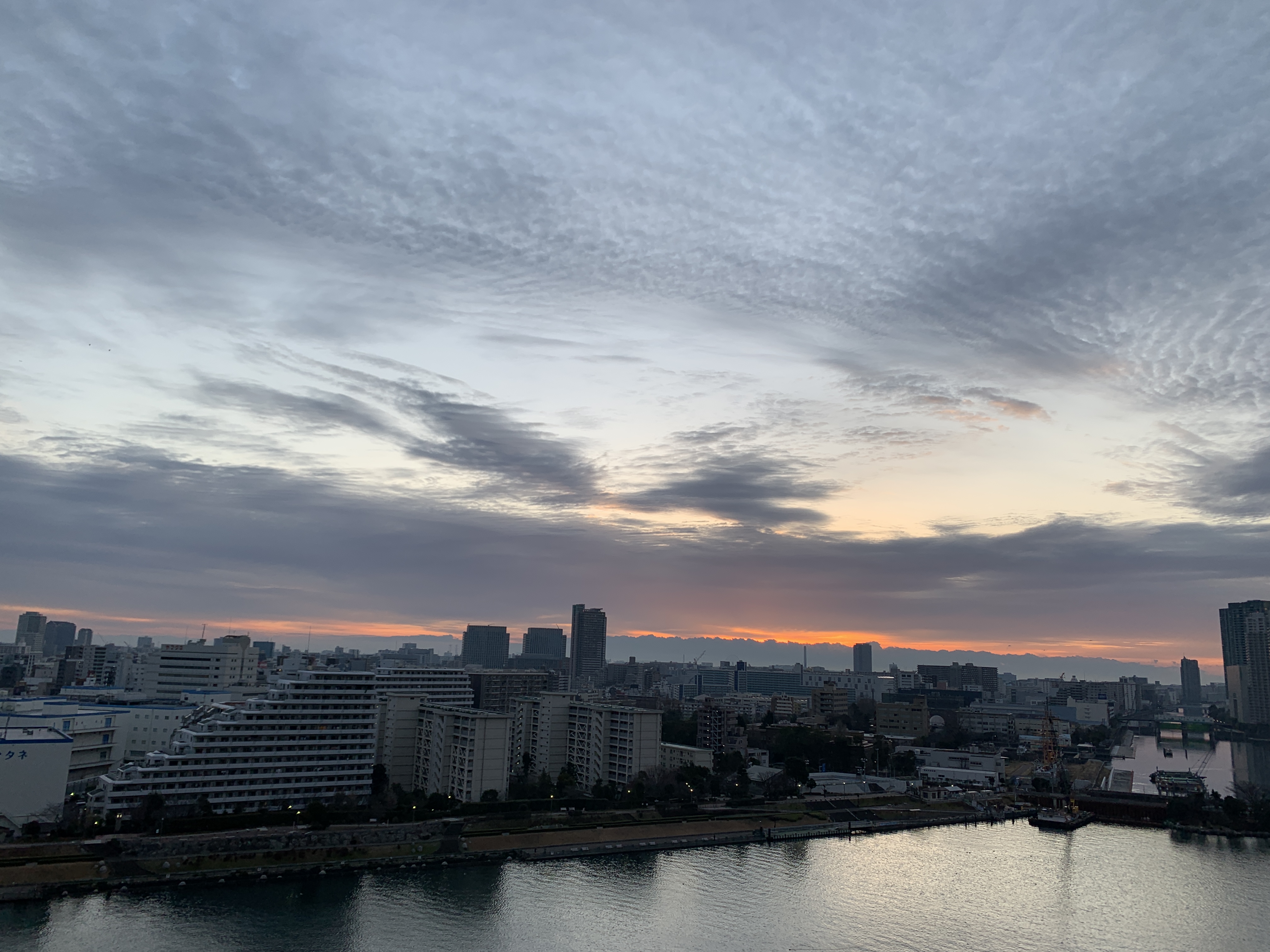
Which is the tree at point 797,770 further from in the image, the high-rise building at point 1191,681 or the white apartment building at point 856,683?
the high-rise building at point 1191,681

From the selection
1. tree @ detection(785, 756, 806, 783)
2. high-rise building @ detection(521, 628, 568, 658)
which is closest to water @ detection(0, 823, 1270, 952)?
tree @ detection(785, 756, 806, 783)

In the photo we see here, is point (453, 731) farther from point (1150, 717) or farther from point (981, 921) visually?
point (1150, 717)

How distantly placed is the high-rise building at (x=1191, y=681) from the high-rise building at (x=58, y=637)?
640 ft

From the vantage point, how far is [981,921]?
23.8 metres

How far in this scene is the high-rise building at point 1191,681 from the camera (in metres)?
163

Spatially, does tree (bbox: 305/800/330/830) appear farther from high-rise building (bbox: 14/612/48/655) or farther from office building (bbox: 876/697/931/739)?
high-rise building (bbox: 14/612/48/655)

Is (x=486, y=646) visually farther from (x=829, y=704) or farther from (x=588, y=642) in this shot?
(x=829, y=704)

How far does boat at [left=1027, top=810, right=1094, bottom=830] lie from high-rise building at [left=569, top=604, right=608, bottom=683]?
104103 millimetres

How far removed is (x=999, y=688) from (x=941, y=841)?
12848cm

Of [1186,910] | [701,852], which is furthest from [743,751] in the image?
[1186,910]

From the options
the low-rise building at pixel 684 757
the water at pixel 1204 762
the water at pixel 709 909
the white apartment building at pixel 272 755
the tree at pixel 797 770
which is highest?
the white apartment building at pixel 272 755

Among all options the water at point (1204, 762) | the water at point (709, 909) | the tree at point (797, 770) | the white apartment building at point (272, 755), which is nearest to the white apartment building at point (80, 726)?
the white apartment building at point (272, 755)

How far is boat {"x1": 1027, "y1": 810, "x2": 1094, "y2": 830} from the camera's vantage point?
40656 millimetres

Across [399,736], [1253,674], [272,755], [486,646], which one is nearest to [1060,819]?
[399,736]
